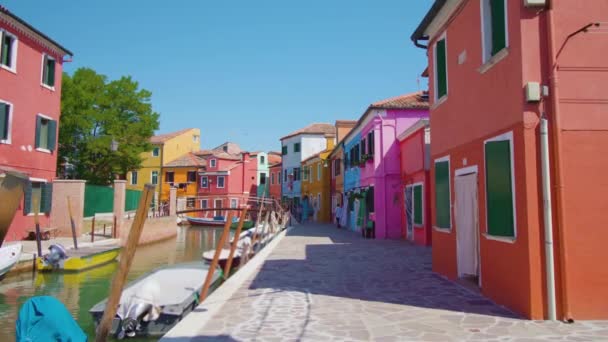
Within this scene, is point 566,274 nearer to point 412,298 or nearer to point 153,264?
point 412,298

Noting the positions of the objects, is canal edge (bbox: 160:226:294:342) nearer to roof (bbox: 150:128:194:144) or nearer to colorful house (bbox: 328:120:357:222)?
colorful house (bbox: 328:120:357:222)

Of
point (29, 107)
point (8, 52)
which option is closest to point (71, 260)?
point (29, 107)

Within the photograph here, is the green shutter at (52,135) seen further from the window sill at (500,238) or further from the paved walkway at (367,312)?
the window sill at (500,238)

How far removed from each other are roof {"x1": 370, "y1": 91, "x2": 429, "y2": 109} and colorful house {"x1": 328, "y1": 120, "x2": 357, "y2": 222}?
28.5 ft

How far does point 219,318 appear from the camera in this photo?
611 cm

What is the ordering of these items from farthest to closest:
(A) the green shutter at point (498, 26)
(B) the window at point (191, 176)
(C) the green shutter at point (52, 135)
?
(B) the window at point (191, 176) < (C) the green shutter at point (52, 135) < (A) the green shutter at point (498, 26)

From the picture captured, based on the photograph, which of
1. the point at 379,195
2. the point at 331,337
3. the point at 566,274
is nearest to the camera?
the point at 331,337

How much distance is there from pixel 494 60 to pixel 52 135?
774 inches

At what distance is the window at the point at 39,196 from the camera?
60.9 feet

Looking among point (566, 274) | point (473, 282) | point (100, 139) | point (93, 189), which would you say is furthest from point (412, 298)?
point (100, 139)

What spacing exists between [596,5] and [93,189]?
23116 millimetres

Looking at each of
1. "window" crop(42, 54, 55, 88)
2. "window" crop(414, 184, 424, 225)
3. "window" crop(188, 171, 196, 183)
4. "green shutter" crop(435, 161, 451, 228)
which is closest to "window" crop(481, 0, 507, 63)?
"green shutter" crop(435, 161, 451, 228)

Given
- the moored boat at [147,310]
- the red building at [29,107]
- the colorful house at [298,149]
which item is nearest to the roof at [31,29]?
the red building at [29,107]

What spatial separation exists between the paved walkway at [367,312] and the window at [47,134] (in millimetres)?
14553
